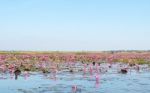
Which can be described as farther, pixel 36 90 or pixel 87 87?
pixel 87 87

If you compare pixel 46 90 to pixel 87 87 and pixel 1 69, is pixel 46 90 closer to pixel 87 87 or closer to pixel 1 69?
pixel 87 87

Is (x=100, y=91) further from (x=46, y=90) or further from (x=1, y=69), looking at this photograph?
(x=1, y=69)

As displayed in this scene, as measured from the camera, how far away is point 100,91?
2030 centimetres

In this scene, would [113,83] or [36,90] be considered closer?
[36,90]

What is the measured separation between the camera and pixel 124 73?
104 ft

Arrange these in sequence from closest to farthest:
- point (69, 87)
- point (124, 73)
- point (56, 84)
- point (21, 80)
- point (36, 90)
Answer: point (36, 90), point (69, 87), point (56, 84), point (21, 80), point (124, 73)

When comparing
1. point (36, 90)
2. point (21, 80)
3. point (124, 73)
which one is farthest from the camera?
point (124, 73)

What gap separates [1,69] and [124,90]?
44.5ft

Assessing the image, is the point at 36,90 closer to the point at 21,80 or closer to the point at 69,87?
the point at 69,87

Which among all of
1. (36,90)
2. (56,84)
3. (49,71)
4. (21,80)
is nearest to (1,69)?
(49,71)

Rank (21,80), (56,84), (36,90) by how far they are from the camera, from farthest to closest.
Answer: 1. (21,80)
2. (56,84)
3. (36,90)

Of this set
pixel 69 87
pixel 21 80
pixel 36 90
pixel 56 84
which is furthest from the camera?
pixel 21 80

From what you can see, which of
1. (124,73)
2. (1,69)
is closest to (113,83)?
(124,73)

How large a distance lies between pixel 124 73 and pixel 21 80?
953cm
